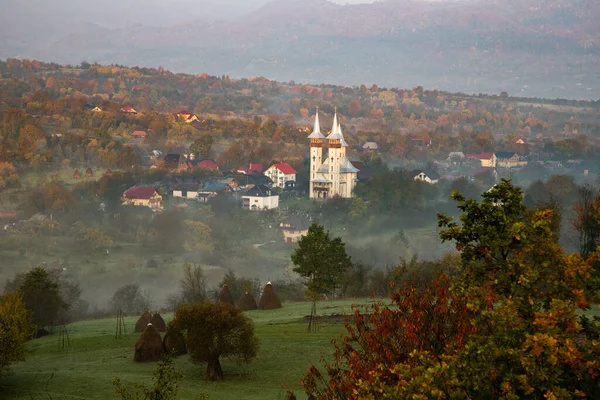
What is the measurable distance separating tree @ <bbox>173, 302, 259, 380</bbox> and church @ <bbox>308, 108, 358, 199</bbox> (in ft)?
334

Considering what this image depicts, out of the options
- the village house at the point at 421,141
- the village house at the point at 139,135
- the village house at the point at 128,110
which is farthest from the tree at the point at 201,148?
the village house at the point at 421,141

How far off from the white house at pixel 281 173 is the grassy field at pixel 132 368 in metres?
100

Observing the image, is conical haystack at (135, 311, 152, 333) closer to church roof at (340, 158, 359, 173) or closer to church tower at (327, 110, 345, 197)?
church tower at (327, 110, 345, 197)

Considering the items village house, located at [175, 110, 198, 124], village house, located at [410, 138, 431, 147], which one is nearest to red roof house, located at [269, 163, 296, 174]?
village house, located at [175, 110, 198, 124]

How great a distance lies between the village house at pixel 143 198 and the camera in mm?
129250

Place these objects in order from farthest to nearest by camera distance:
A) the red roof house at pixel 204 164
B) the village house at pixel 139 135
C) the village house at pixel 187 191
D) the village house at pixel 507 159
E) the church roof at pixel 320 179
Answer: the village house at pixel 139 135 < the village house at pixel 507 159 < the red roof house at pixel 204 164 < the village house at pixel 187 191 < the church roof at pixel 320 179

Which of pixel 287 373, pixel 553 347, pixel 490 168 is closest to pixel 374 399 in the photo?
pixel 553 347

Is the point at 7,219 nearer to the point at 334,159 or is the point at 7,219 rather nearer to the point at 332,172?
the point at 332,172

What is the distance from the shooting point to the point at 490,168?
166 metres

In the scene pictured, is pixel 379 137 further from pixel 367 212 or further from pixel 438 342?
pixel 438 342

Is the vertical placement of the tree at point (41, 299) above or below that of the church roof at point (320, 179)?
below

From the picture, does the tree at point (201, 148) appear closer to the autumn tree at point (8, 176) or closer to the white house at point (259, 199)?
the white house at point (259, 199)

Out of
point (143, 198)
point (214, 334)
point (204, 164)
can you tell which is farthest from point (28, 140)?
point (214, 334)

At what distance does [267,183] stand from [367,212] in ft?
72.1
